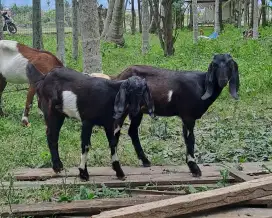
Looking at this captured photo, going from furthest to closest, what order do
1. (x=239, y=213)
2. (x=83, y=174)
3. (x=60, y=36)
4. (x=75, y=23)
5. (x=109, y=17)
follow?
A: (x=109, y=17), (x=75, y=23), (x=60, y=36), (x=83, y=174), (x=239, y=213)

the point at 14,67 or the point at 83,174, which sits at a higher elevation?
the point at 14,67

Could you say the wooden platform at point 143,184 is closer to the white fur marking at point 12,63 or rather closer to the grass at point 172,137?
the grass at point 172,137

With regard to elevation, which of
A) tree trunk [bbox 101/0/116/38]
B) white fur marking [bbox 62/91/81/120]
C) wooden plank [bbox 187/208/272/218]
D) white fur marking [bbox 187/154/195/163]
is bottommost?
wooden plank [bbox 187/208/272/218]

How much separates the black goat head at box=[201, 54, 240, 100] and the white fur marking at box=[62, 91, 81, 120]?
140cm

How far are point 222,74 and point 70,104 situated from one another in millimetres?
1657

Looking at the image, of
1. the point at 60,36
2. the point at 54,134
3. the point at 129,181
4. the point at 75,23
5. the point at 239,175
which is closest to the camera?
the point at 239,175

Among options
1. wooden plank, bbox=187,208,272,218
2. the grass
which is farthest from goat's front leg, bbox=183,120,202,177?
wooden plank, bbox=187,208,272,218

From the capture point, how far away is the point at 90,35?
31.6 ft

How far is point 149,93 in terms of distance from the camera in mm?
5973

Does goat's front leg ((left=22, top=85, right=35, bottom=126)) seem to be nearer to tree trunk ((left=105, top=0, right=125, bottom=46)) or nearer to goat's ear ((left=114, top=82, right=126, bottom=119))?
goat's ear ((left=114, top=82, right=126, bottom=119))

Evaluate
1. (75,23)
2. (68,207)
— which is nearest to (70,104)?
(68,207)

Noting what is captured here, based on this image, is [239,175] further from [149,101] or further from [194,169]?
[149,101]

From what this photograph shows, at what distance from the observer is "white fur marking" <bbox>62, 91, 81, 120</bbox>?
19.8ft

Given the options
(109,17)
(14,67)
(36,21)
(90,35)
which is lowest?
(14,67)
